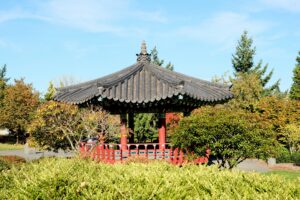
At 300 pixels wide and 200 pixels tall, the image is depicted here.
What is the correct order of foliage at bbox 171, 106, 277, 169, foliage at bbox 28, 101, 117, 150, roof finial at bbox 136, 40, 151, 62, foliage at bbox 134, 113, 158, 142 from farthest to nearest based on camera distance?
foliage at bbox 134, 113, 158, 142, foliage at bbox 28, 101, 117, 150, roof finial at bbox 136, 40, 151, 62, foliage at bbox 171, 106, 277, 169

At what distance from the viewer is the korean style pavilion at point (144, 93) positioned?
14.6m

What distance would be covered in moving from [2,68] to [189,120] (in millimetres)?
69881

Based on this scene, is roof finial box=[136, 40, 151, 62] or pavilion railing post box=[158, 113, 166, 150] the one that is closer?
pavilion railing post box=[158, 113, 166, 150]

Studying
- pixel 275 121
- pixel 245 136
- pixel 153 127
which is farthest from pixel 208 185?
pixel 275 121

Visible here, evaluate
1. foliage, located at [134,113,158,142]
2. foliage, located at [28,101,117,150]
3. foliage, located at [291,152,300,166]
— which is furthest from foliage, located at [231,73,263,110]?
foliage, located at [28,101,117,150]

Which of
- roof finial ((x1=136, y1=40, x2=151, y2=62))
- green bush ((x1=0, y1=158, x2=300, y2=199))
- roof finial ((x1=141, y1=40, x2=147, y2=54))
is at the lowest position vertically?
green bush ((x1=0, y1=158, x2=300, y2=199))

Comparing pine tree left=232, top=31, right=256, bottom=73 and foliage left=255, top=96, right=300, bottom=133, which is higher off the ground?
pine tree left=232, top=31, right=256, bottom=73

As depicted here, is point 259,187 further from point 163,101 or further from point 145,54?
point 145,54

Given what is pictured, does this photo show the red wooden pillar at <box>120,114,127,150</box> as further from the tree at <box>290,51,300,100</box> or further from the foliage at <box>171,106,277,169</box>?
the tree at <box>290,51,300,100</box>

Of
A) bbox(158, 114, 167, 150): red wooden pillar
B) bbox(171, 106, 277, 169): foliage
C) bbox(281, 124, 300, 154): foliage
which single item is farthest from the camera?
bbox(281, 124, 300, 154): foliage

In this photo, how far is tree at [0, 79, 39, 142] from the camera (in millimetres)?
45938

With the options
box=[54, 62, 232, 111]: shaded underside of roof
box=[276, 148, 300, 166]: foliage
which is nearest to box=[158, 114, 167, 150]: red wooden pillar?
box=[54, 62, 232, 111]: shaded underside of roof

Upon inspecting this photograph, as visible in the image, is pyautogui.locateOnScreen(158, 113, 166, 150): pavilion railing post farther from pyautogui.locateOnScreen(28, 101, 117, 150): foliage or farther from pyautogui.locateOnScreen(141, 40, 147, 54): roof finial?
pyautogui.locateOnScreen(141, 40, 147, 54): roof finial

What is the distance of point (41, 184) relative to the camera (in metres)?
5.68
